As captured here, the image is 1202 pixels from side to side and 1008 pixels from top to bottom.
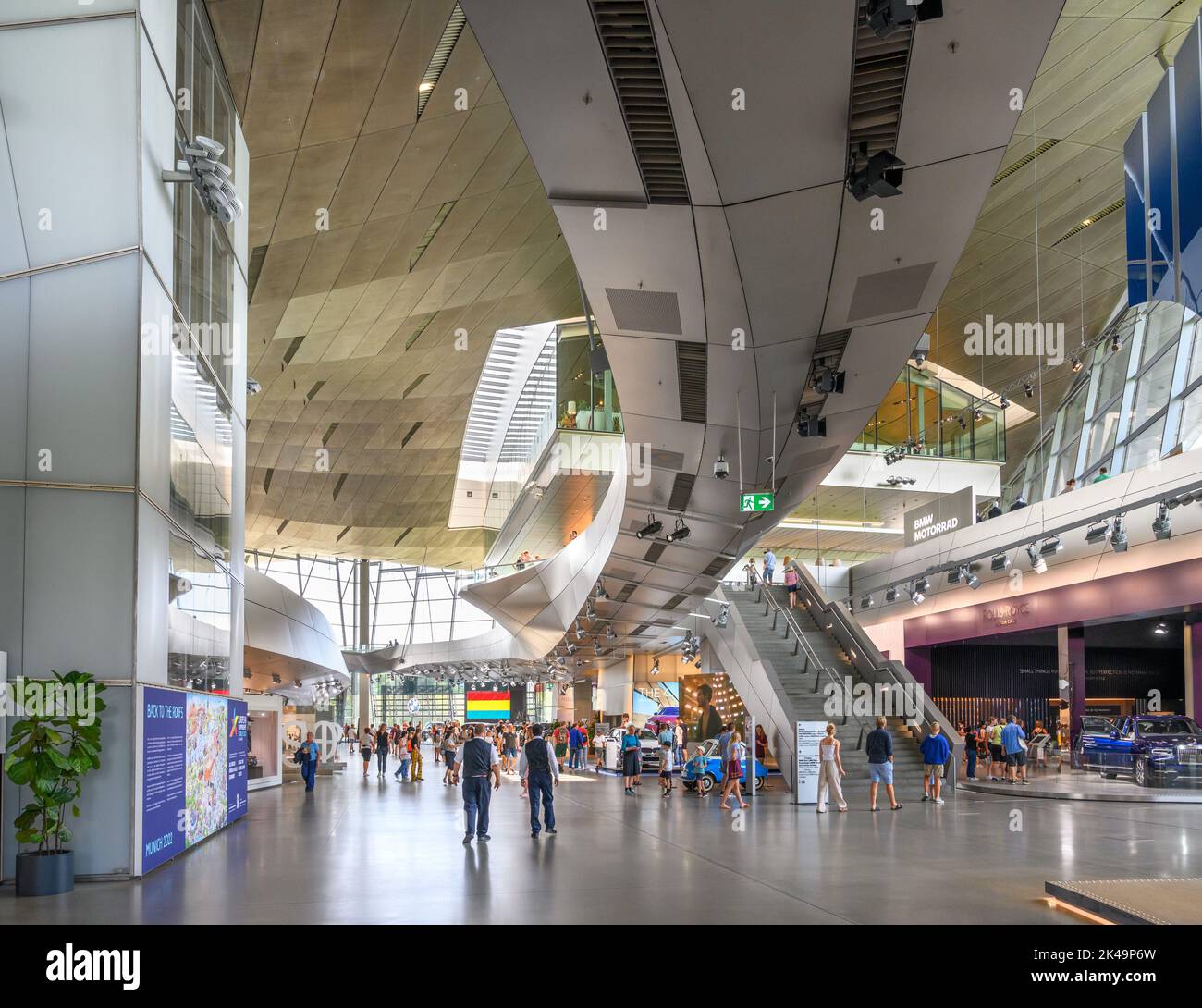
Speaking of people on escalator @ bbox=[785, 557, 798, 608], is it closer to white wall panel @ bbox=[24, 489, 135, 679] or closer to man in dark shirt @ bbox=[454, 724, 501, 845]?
man in dark shirt @ bbox=[454, 724, 501, 845]

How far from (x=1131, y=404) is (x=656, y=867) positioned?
20806 millimetres

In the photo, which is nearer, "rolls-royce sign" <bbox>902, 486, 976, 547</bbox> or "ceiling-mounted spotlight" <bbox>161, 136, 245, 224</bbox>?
"ceiling-mounted spotlight" <bbox>161, 136, 245, 224</bbox>

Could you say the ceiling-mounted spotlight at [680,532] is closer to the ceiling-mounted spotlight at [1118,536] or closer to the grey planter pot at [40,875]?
the ceiling-mounted spotlight at [1118,536]

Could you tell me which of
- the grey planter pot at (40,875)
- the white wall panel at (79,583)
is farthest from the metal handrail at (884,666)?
the grey planter pot at (40,875)

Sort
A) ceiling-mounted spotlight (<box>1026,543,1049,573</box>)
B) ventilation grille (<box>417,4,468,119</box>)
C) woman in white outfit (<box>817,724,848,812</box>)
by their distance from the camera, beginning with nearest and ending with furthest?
ventilation grille (<box>417,4,468,119</box>)
woman in white outfit (<box>817,724,848,812</box>)
ceiling-mounted spotlight (<box>1026,543,1049,573</box>)

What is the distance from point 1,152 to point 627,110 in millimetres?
6767

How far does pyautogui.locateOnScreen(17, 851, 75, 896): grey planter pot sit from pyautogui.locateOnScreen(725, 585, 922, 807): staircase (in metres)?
13.3

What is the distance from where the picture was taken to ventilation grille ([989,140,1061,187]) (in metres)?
19.2

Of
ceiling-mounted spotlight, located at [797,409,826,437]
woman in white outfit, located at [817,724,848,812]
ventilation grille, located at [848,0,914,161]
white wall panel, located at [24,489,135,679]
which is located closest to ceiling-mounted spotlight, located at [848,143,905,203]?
ventilation grille, located at [848,0,914,161]

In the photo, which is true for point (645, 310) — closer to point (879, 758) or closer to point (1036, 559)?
point (879, 758)

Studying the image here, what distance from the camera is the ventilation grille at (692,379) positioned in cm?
1140

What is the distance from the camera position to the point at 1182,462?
2000cm

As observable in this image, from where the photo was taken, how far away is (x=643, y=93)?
7211 mm

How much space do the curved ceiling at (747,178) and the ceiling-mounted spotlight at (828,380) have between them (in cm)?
22
